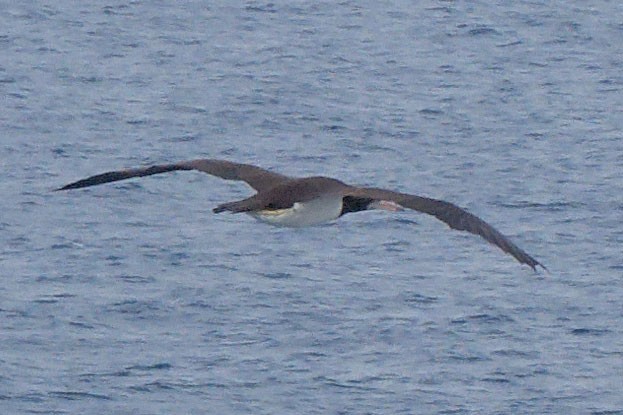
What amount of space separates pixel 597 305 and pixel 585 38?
25.1m

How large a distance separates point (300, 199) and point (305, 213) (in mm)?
282

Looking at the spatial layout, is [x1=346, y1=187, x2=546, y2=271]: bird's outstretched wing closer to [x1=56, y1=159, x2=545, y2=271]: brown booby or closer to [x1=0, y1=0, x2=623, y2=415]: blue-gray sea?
[x1=56, y1=159, x2=545, y2=271]: brown booby

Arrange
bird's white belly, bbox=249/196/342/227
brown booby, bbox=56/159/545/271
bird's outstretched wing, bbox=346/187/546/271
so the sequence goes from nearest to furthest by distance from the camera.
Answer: bird's outstretched wing, bbox=346/187/546/271 < brown booby, bbox=56/159/545/271 < bird's white belly, bbox=249/196/342/227

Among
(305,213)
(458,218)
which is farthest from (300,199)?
(458,218)

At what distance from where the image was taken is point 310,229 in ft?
122

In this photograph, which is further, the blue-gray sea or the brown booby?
the blue-gray sea

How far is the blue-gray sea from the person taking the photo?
3130 cm

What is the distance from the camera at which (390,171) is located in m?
42.0

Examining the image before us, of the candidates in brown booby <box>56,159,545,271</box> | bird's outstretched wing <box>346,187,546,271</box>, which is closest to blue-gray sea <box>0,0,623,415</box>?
brown booby <box>56,159,545,271</box>

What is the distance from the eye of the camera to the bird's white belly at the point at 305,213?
16.6m

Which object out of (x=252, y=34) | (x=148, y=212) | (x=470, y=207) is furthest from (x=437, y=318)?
(x=252, y=34)

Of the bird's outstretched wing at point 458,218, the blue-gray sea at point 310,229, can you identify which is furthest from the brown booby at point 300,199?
the blue-gray sea at point 310,229

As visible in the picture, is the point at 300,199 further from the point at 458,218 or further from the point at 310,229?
the point at 310,229

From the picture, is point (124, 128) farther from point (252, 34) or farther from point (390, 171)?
point (252, 34)
